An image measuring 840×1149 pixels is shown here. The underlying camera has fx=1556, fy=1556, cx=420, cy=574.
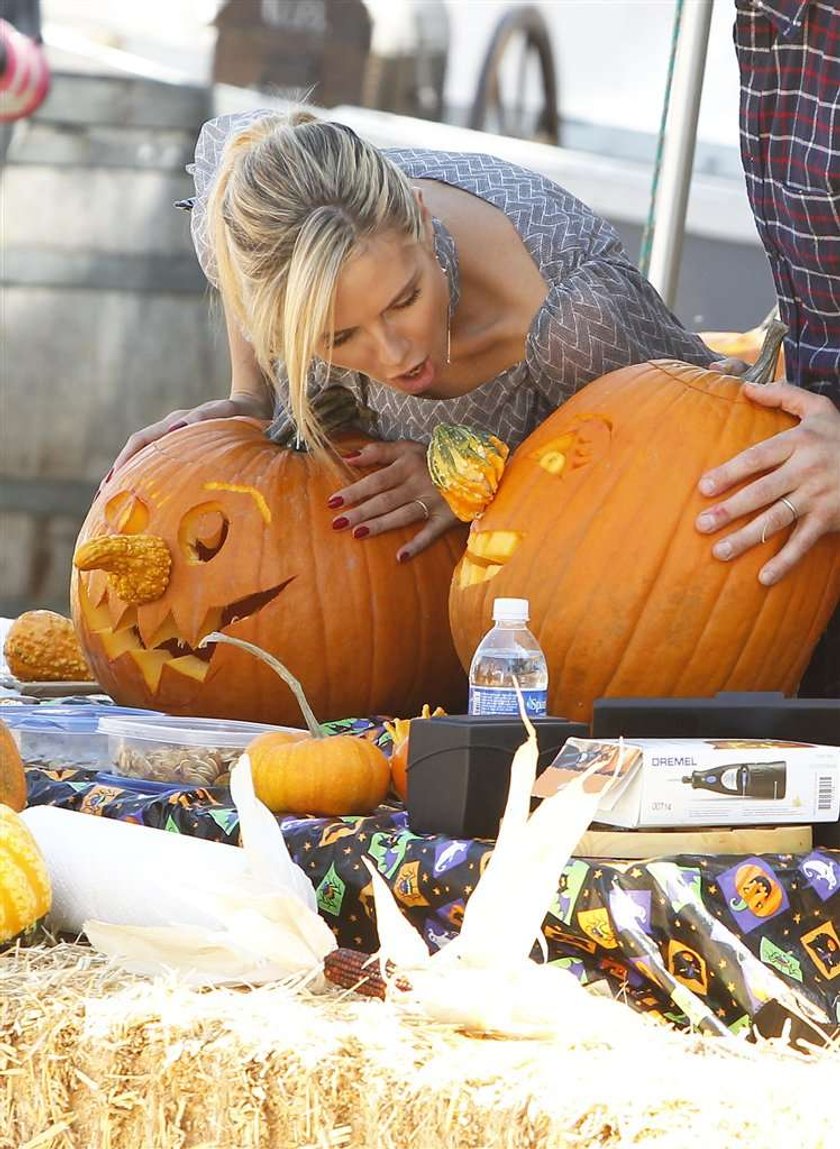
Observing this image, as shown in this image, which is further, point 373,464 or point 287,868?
point 373,464

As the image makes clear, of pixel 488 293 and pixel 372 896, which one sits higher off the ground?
pixel 488 293

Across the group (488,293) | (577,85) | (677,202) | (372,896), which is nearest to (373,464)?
(488,293)

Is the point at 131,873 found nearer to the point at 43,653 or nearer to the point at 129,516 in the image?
the point at 129,516

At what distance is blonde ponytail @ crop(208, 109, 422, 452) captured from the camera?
2061mm

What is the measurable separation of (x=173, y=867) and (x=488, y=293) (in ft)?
4.21

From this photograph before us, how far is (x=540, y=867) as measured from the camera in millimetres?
1134

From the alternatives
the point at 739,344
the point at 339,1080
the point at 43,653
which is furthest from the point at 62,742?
the point at 739,344

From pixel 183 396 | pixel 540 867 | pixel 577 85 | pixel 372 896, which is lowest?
pixel 183 396

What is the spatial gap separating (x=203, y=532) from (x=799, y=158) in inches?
36.7

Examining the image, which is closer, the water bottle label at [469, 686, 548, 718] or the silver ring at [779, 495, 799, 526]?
the water bottle label at [469, 686, 548, 718]

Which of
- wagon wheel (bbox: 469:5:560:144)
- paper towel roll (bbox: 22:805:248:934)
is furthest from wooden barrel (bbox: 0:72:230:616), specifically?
paper towel roll (bbox: 22:805:248:934)

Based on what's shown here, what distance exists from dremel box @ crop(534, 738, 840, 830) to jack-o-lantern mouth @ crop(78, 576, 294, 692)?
0.85 meters

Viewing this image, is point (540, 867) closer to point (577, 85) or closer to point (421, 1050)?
point (421, 1050)

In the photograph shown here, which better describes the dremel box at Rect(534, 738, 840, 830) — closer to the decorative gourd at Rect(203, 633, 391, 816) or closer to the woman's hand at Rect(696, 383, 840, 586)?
the decorative gourd at Rect(203, 633, 391, 816)
